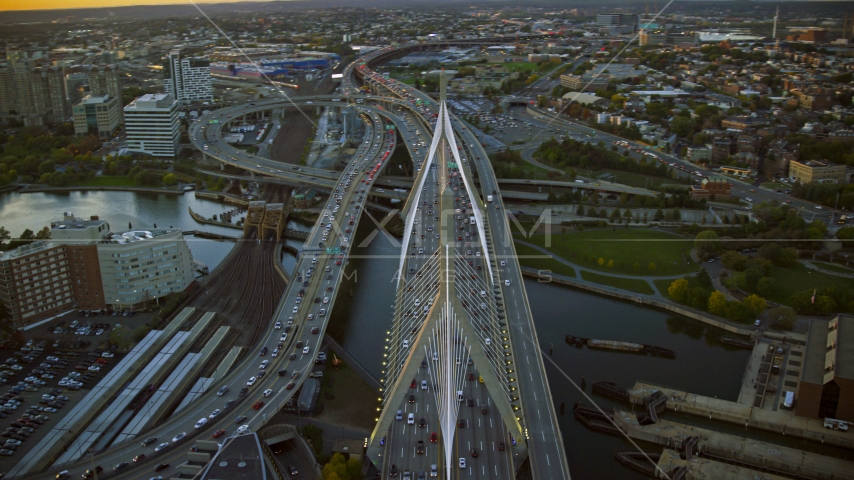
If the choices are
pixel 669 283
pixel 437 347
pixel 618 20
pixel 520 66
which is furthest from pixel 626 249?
pixel 618 20

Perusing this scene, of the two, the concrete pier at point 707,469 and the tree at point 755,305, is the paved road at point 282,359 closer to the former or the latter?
the concrete pier at point 707,469

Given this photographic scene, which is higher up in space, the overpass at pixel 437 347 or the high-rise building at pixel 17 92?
the high-rise building at pixel 17 92

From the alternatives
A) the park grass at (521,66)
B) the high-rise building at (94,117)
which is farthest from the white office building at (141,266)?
the park grass at (521,66)

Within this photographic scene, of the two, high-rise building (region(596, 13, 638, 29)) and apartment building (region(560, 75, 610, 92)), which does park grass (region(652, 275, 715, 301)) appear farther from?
high-rise building (region(596, 13, 638, 29))

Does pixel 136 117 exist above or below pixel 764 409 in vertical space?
above

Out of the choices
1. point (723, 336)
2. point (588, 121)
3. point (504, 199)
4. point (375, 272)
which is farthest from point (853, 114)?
point (375, 272)

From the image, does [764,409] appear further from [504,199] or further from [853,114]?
[853,114]

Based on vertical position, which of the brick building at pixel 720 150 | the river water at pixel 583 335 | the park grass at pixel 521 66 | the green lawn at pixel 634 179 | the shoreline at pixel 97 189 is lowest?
the river water at pixel 583 335
